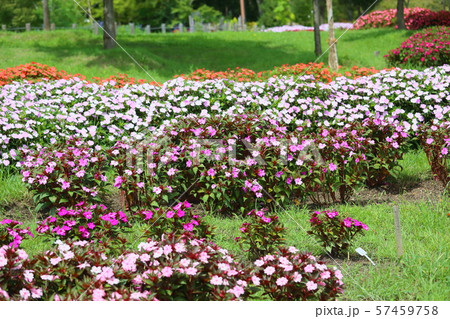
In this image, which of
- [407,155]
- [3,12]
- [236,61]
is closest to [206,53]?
[236,61]

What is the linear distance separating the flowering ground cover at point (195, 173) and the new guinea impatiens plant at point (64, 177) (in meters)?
0.02

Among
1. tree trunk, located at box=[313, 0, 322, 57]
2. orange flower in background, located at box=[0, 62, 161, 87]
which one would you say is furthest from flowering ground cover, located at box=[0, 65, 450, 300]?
tree trunk, located at box=[313, 0, 322, 57]

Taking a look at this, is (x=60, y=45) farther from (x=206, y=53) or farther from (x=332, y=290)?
(x=332, y=290)

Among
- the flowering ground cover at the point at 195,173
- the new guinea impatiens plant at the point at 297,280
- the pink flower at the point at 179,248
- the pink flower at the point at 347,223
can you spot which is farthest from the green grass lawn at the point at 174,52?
the new guinea impatiens plant at the point at 297,280

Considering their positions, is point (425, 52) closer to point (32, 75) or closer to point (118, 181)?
point (32, 75)

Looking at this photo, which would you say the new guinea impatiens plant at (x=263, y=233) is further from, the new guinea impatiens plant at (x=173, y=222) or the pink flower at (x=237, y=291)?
the pink flower at (x=237, y=291)

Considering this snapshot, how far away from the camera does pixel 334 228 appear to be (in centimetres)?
447

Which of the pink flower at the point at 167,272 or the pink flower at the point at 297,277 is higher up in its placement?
the pink flower at the point at 167,272

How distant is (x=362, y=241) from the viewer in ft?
15.9

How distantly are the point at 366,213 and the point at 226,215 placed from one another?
143 cm

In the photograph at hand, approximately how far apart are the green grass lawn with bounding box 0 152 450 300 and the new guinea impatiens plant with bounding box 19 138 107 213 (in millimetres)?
395

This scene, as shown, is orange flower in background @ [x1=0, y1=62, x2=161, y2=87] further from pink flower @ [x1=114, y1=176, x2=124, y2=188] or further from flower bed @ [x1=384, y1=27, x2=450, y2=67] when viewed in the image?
flower bed @ [x1=384, y1=27, x2=450, y2=67]

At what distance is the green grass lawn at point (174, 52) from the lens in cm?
1588

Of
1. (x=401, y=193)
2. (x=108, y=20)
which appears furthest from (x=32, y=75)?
(x=401, y=193)
